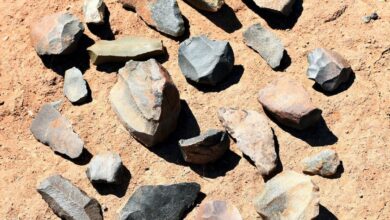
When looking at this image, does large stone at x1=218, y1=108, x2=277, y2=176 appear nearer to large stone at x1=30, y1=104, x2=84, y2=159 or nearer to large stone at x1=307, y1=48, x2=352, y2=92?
large stone at x1=307, y1=48, x2=352, y2=92

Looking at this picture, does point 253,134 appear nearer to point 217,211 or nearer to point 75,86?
point 217,211

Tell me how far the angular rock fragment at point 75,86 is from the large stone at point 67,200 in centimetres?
39

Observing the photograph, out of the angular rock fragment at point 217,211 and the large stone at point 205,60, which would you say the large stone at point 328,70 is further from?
the angular rock fragment at point 217,211

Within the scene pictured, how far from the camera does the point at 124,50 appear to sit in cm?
295

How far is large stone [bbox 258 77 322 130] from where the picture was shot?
2699 mm

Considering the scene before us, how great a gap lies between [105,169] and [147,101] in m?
0.31

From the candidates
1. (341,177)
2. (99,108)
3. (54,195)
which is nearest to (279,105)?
(341,177)

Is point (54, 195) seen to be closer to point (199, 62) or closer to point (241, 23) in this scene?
point (199, 62)

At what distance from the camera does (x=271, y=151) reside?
2.68 metres

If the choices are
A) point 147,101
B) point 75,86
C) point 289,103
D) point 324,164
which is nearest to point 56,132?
point 75,86

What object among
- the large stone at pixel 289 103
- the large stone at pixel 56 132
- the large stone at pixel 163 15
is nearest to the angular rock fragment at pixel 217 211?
the large stone at pixel 289 103

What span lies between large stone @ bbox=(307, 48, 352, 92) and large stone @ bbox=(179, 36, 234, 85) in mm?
355

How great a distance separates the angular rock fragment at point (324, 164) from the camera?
104 inches

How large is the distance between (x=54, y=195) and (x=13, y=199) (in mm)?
190
